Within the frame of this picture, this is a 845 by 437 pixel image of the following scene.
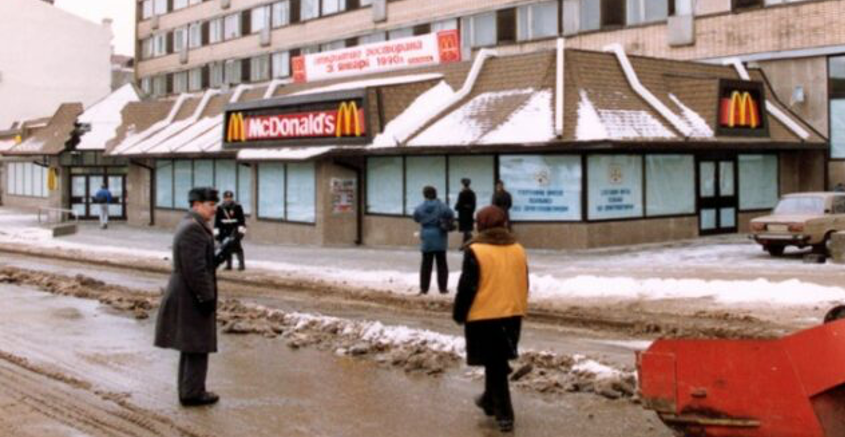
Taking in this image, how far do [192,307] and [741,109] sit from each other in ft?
63.1

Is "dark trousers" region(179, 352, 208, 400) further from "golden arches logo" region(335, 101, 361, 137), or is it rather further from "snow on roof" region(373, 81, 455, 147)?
"golden arches logo" region(335, 101, 361, 137)

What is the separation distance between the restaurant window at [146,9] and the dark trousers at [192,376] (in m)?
59.3

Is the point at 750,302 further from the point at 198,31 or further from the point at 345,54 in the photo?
the point at 198,31

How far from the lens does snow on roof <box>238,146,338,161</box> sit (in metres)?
24.5

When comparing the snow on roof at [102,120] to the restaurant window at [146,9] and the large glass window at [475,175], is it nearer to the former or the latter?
→ the large glass window at [475,175]

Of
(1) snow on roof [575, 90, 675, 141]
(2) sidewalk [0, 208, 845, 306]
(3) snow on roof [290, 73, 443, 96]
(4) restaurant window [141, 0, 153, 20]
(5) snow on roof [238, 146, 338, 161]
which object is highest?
(4) restaurant window [141, 0, 153, 20]

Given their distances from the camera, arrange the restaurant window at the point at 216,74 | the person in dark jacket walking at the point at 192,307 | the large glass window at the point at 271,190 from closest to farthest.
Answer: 1. the person in dark jacket walking at the point at 192,307
2. the large glass window at the point at 271,190
3. the restaurant window at the point at 216,74

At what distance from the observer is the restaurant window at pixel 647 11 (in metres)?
31.6

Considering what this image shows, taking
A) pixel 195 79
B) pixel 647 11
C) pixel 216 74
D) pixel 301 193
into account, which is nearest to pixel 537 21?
pixel 647 11

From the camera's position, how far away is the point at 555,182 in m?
21.4

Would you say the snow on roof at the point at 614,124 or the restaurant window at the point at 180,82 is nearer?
the snow on roof at the point at 614,124

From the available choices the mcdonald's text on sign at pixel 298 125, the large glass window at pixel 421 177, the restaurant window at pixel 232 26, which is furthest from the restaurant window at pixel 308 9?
the large glass window at pixel 421 177

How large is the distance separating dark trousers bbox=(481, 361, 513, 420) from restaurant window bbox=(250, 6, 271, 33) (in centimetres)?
4614

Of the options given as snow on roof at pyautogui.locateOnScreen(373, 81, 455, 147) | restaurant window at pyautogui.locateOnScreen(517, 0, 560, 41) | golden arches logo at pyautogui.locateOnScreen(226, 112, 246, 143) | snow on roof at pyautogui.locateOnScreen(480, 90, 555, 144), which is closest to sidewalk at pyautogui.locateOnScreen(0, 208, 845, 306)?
snow on roof at pyautogui.locateOnScreen(480, 90, 555, 144)
